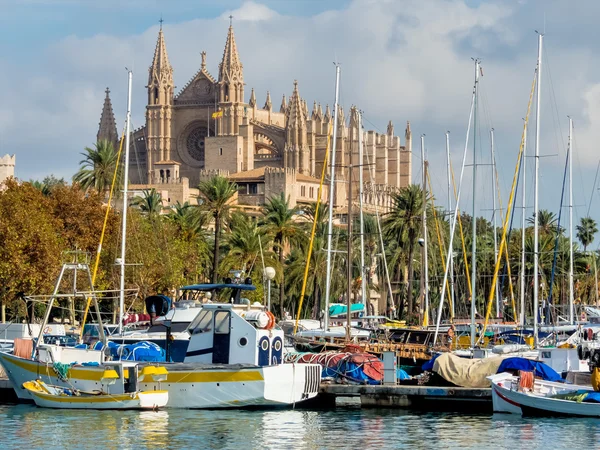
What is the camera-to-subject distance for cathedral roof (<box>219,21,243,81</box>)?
151750mm

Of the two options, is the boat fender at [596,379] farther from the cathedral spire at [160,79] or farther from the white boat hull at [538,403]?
the cathedral spire at [160,79]

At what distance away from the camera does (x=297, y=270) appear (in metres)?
72.4

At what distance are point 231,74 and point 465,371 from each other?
393 ft

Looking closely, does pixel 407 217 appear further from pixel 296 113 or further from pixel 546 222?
pixel 296 113

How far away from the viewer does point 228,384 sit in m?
32.3

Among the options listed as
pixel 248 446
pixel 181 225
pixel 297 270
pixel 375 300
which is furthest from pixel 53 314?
pixel 248 446

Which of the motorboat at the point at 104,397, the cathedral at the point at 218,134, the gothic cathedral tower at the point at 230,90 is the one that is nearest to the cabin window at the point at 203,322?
the motorboat at the point at 104,397

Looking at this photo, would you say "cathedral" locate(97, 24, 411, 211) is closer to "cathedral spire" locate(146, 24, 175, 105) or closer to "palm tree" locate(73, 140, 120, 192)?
"cathedral spire" locate(146, 24, 175, 105)

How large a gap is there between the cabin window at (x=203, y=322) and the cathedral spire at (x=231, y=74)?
11855cm

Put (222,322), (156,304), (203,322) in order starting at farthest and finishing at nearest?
(156,304)
(203,322)
(222,322)

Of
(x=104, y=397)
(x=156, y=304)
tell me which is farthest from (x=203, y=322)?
(x=156, y=304)

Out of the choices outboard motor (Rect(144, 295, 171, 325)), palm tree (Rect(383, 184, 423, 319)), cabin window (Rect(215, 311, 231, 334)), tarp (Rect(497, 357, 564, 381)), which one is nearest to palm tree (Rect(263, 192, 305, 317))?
palm tree (Rect(383, 184, 423, 319))

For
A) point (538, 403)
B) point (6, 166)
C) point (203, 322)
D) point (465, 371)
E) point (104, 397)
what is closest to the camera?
point (538, 403)

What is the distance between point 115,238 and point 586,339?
29.3m
